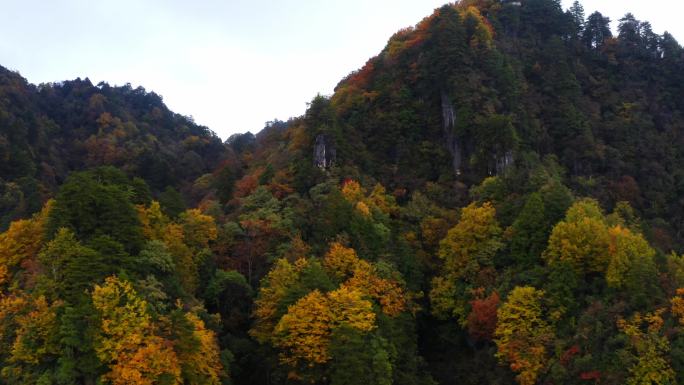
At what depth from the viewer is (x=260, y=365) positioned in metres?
42.5

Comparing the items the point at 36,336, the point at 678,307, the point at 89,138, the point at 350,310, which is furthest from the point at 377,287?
the point at 89,138

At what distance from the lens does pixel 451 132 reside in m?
62.8

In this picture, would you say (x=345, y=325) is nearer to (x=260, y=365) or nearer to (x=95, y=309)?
(x=260, y=365)

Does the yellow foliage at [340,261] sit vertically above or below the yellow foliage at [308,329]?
above

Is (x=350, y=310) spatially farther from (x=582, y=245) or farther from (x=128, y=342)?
(x=582, y=245)

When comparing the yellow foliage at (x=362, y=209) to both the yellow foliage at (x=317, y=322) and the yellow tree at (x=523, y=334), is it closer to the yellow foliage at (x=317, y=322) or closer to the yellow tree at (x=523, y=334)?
the yellow foliage at (x=317, y=322)

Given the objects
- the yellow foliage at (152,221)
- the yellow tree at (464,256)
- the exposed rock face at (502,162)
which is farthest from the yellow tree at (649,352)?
the yellow foliage at (152,221)

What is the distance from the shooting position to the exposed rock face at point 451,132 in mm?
61000

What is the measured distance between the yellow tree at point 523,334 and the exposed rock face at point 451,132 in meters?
20.1

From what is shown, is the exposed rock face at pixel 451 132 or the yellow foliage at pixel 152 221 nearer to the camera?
the yellow foliage at pixel 152 221

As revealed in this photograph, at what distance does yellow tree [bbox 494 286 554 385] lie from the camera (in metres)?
39.3

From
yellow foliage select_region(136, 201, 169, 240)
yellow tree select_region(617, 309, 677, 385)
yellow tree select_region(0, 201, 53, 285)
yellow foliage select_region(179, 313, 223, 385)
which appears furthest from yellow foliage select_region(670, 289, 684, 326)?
yellow tree select_region(0, 201, 53, 285)

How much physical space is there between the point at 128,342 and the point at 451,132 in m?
38.4

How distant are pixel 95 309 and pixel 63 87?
100250 mm
